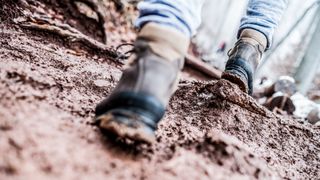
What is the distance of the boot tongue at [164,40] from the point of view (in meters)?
0.97

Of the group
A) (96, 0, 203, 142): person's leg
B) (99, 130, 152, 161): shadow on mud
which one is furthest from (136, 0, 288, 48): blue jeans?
(99, 130, 152, 161): shadow on mud

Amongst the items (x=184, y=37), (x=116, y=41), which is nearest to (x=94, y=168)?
(x=184, y=37)

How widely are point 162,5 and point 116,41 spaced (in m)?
2.63

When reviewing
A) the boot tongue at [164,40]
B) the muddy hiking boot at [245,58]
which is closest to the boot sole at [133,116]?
the boot tongue at [164,40]

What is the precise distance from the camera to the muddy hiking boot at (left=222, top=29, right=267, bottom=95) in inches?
65.9

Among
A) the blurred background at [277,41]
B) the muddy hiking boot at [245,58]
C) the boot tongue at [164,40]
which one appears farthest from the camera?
the blurred background at [277,41]

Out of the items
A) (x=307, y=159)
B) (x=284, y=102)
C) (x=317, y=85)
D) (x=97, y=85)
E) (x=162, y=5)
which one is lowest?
(x=97, y=85)

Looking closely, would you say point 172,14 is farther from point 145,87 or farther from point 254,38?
point 254,38

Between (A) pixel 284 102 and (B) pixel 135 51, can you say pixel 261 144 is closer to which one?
(B) pixel 135 51

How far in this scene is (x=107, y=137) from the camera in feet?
3.02

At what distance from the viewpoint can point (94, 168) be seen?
783 millimetres

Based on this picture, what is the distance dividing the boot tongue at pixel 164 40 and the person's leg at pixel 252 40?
0.73 metres

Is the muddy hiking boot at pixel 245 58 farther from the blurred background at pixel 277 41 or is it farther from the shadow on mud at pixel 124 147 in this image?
the blurred background at pixel 277 41

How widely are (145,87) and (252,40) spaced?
100cm
